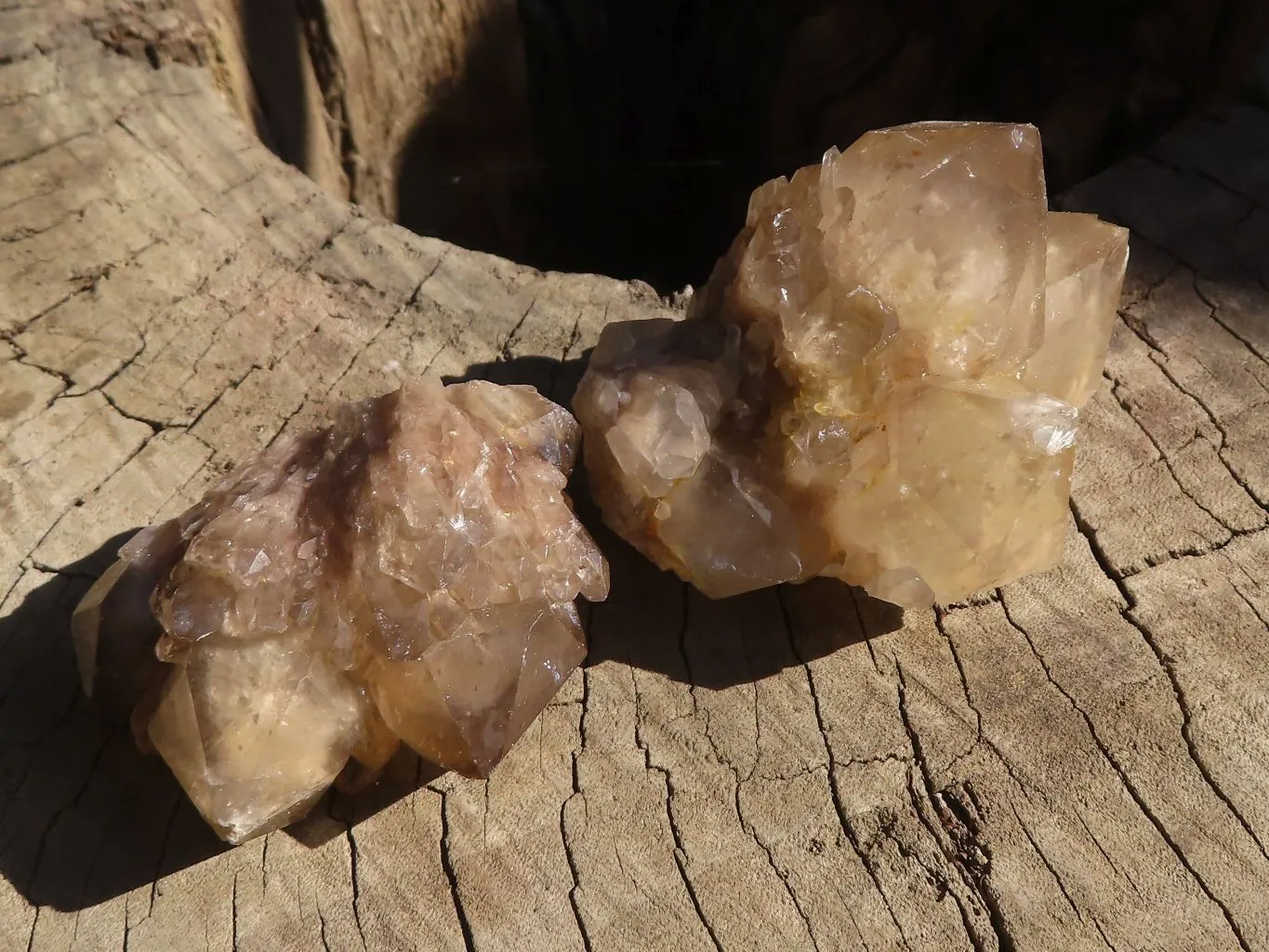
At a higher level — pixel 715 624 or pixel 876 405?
pixel 876 405

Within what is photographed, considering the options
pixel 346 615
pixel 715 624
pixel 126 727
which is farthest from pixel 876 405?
pixel 126 727

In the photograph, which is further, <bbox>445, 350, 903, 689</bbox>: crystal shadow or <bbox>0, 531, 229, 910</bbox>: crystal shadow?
<bbox>445, 350, 903, 689</bbox>: crystal shadow

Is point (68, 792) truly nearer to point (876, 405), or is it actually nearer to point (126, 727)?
point (126, 727)

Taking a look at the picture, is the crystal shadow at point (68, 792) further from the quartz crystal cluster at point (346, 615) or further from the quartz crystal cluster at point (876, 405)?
the quartz crystal cluster at point (876, 405)

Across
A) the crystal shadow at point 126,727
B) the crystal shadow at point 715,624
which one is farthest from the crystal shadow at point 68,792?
the crystal shadow at point 715,624

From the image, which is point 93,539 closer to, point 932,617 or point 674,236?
point 932,617

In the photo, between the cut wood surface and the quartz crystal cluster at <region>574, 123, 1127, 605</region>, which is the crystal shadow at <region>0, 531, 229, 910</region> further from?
the quartz crystal cluster at <region>574, 123, 1127, 605</region>

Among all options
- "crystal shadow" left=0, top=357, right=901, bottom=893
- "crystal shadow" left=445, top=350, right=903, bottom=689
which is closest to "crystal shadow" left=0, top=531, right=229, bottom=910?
"crystal shadow" left=0, top=357, right=901, bottom=893

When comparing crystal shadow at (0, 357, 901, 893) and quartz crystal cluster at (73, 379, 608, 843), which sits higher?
quartz crystal cluster at (73, 379, 608, 843)
